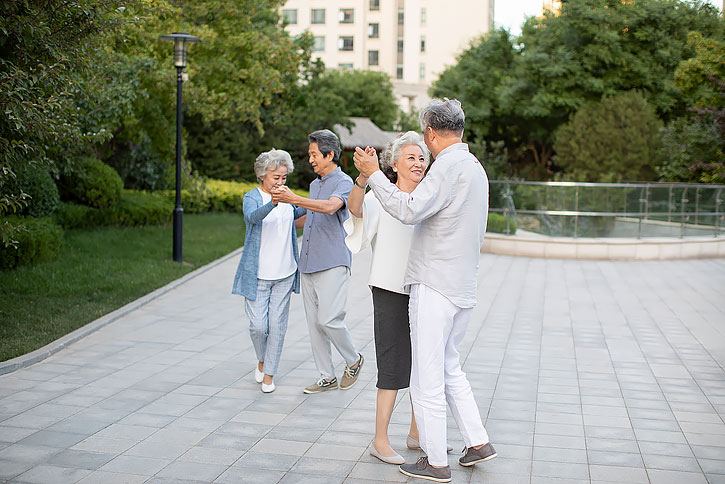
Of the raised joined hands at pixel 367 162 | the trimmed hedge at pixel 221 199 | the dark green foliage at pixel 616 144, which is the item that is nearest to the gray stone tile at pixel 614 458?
the raised joined hands at pixel 367 162

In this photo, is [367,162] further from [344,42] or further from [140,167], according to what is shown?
[344,42]

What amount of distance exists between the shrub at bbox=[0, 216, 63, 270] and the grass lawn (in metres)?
0.17

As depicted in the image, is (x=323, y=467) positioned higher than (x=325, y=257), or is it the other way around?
(x=325, y=257)

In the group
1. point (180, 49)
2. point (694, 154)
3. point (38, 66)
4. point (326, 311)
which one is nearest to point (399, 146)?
point (326, 311)

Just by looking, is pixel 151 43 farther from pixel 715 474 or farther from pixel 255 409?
pixel 715 474

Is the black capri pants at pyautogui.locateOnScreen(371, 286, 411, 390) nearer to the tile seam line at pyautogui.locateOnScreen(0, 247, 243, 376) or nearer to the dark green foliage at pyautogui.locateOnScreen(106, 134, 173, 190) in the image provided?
the tile seam line at pyautogui.locateOnScreen(0, 247, 243, 376)

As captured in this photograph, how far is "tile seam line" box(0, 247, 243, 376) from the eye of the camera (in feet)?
22.9

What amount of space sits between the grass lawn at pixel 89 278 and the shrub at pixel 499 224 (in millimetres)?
5361

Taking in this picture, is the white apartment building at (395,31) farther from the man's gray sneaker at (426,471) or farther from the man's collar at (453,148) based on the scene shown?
the man's gray sneaker at (426,471)

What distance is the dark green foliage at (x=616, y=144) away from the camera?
83.4 ft

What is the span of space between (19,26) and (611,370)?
5908 mm

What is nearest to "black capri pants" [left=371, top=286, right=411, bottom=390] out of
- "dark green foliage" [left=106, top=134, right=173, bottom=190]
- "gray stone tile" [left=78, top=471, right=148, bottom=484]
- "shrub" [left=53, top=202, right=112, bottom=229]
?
"gray stone tile" [left=78, top=471, right=148, bottom=484]

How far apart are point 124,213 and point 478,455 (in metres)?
14.1

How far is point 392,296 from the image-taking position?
16.1 feet
